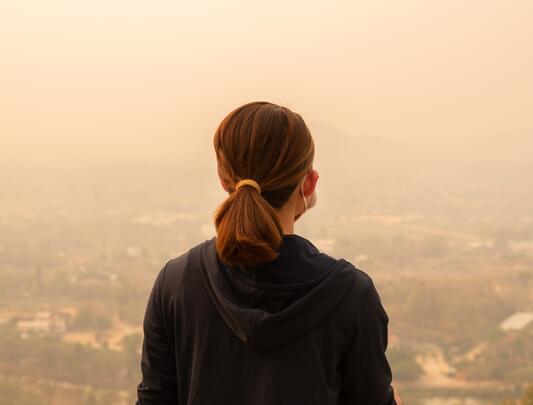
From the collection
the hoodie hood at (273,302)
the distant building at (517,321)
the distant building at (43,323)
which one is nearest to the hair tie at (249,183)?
the hoodie hood at (273,302)

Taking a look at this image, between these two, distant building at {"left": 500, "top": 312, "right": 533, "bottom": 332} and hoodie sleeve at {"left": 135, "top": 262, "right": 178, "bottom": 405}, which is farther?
distant building at {"left": 500, "top": 312, "right": 533, "bottom": 332}

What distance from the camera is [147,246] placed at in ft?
51.4

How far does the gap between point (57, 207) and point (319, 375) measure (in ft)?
62.0

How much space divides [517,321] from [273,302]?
12.8 meters

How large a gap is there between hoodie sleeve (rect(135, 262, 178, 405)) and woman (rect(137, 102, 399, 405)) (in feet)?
0.14

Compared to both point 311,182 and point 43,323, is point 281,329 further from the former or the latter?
point 43,323

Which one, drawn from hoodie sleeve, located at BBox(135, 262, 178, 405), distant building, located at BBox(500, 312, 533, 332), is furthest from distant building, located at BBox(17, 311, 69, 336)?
hoodie sleeve, located at BBox(135, 262, 178, 405)

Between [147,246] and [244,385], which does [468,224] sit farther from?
[244,385]

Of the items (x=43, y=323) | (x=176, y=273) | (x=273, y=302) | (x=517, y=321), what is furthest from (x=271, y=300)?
(x=517, y=321)

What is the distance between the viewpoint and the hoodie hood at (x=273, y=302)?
80cm

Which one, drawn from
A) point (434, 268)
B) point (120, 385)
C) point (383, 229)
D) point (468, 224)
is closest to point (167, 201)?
point (383, 229)

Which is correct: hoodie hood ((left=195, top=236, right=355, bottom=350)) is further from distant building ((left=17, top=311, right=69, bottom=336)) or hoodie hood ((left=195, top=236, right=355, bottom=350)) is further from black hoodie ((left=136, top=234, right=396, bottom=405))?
distant building ((left=17, top=311, right=69, bottom=336))

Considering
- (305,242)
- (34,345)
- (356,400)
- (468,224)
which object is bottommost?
(468,224)

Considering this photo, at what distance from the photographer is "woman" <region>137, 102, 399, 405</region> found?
811 mm
